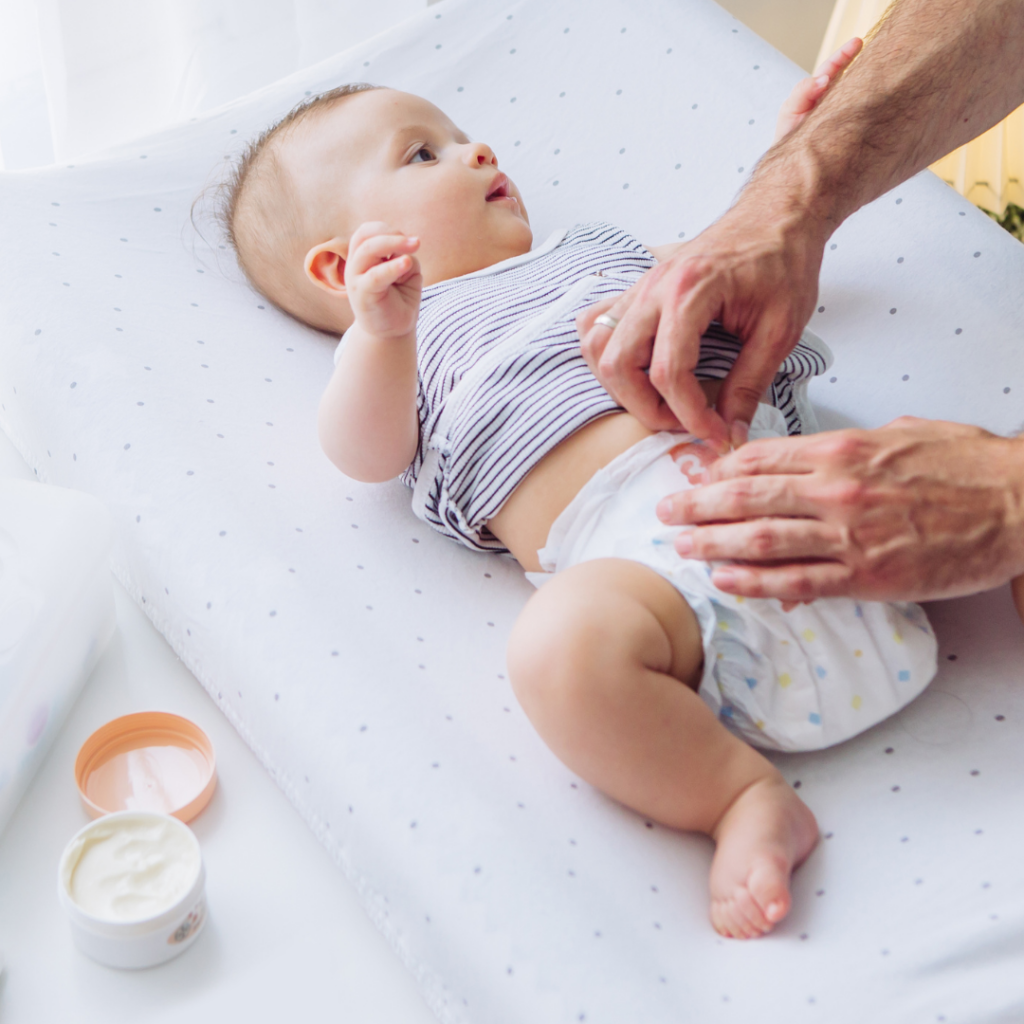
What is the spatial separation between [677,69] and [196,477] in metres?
0.95

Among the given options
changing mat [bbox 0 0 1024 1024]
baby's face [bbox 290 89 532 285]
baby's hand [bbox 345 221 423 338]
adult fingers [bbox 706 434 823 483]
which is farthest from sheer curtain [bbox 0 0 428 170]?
adult fingers [bbox 706 434 823 483]

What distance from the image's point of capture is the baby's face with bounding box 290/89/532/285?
1.15m

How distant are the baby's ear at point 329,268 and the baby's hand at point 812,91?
0.53m

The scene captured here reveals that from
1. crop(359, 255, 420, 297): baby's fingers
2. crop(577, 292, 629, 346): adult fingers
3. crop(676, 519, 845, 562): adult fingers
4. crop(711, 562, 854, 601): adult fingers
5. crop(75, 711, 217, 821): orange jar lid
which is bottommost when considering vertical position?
crop(75, 711, 217, 821): orange jar lid

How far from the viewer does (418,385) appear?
1051mm

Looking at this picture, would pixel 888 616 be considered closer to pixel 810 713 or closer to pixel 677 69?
pixel 810 713

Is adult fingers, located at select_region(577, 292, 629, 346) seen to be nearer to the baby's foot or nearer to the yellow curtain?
the baby's foot

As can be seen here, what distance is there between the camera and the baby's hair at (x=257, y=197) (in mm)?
1214

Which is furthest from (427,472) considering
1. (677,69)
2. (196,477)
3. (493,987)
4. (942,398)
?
(677,69)

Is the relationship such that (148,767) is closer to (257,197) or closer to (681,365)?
(681,365)

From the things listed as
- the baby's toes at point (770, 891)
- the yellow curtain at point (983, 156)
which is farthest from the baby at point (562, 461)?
the yellow curtain at point (983, 156)

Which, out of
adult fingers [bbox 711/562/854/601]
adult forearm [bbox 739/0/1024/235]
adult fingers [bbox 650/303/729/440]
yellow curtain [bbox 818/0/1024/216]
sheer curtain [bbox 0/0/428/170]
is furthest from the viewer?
yellow curtain [bbox 818/0/1024/216]

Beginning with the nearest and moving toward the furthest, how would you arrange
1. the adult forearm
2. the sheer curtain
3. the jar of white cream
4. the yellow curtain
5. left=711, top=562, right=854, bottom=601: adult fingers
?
the jar of white cream, left=711, top=562, right=854, bottom=601: adult fingers, the adult forearm, the sheer curtain, the yellow curtain

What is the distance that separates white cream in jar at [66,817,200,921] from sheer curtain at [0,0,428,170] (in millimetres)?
1385
